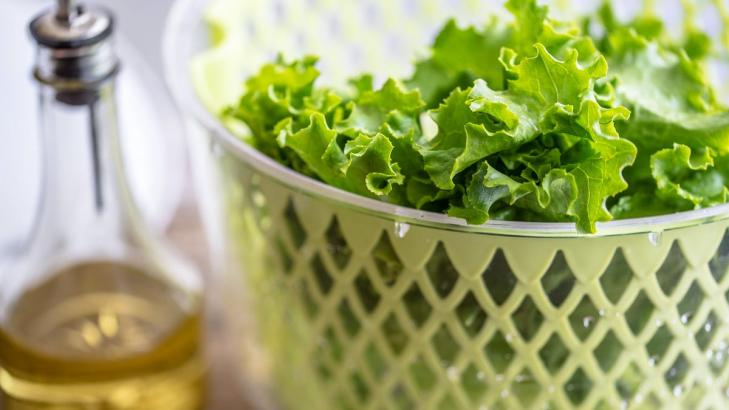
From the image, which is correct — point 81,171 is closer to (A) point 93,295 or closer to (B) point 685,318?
(A) point 93,295

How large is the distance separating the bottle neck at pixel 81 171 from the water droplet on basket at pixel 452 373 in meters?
0.27

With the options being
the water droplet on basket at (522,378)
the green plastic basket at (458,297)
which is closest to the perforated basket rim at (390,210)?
the green plastic basket at (458,297)

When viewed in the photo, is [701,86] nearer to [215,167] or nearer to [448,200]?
[448,200]

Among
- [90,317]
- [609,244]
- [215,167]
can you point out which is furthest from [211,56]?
[609,244]

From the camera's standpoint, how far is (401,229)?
50 cm

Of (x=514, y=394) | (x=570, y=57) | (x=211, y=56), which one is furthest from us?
(x=211, y=56)

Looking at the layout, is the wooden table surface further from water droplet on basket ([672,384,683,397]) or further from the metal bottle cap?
water droplet on basket ([672,384,683,397])

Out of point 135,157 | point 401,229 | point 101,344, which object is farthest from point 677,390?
point 135,157

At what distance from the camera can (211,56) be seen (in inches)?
26.4

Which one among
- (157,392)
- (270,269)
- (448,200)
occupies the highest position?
(448,200)

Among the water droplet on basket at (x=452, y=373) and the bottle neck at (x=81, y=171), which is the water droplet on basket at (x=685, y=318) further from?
the bottle neck at (x=81, y=171)

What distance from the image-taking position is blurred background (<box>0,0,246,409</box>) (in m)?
0.84

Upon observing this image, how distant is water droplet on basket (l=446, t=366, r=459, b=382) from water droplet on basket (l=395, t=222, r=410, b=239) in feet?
0.33

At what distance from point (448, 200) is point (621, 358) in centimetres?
14
